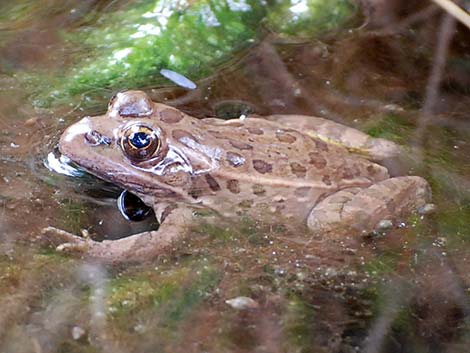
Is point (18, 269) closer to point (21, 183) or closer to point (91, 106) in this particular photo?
point (21, 183)

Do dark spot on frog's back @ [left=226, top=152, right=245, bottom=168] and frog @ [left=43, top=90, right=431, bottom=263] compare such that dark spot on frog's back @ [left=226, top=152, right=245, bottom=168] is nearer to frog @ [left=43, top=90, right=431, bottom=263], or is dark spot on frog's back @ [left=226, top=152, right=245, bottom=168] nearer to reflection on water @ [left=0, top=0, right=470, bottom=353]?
frog @ [left=43, top=90, right=431, bottom=263]

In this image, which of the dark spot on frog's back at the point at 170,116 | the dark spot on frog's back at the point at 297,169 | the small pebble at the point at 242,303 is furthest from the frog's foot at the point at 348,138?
the small pebble at the point at 242,303

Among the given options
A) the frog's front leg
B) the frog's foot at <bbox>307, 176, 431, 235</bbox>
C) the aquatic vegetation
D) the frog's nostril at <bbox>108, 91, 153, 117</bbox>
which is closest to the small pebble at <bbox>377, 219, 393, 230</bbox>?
the frog's foot at <bbox>307, 176, 431, 235</bbox>

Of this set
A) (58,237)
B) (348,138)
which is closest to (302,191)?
(348,138)

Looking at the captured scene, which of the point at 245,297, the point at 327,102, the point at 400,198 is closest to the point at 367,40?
the point at 327,102

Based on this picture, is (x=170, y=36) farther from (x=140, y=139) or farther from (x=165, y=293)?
(x=165, y=293)

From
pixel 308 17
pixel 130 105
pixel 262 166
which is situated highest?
pixel 130 105
